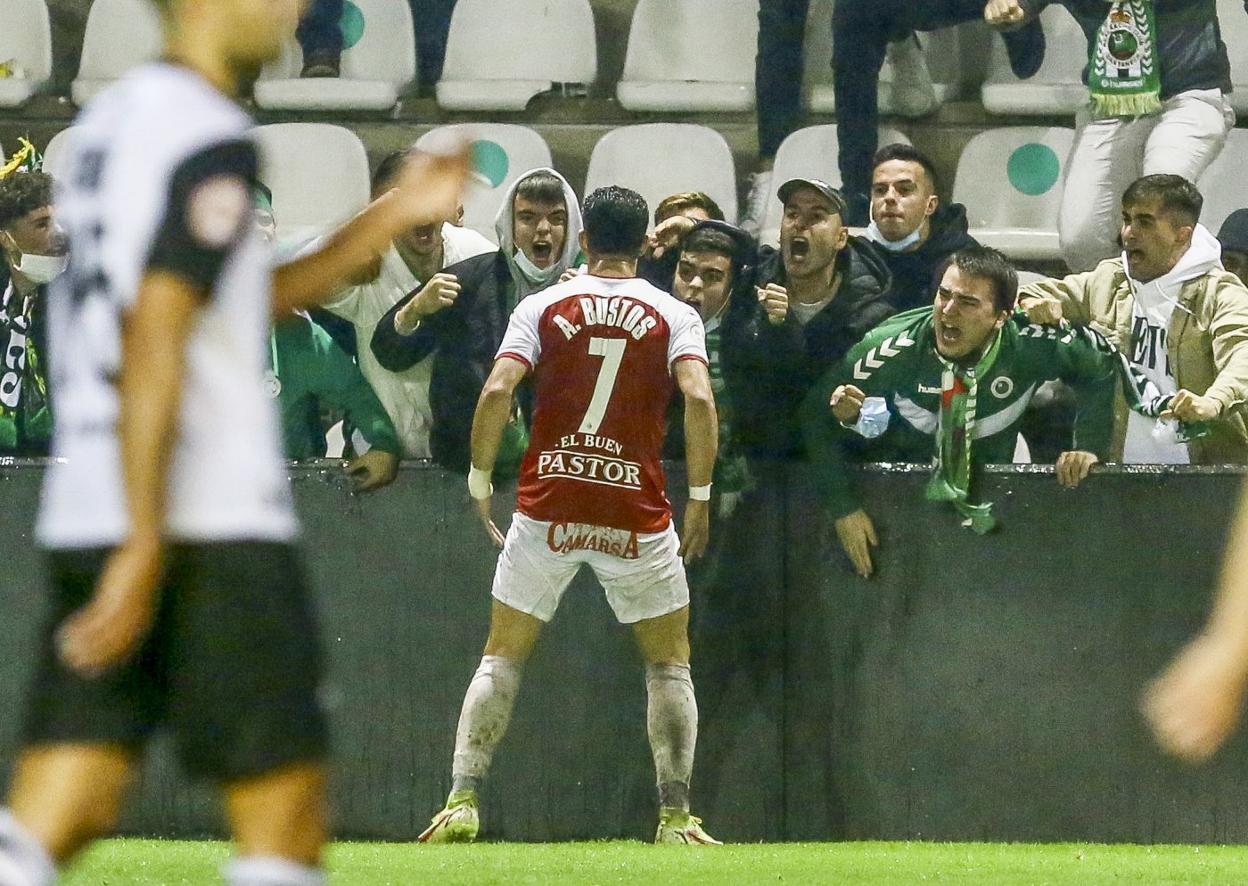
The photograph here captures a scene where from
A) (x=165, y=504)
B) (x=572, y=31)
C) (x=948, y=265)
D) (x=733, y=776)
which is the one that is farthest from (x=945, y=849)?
(x=165, y=504)

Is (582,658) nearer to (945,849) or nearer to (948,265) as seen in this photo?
(945,849)

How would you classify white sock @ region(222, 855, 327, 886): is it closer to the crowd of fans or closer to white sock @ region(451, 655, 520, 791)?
white sock @ region(451, 655, 520, 791)

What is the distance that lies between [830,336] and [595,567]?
1.20m

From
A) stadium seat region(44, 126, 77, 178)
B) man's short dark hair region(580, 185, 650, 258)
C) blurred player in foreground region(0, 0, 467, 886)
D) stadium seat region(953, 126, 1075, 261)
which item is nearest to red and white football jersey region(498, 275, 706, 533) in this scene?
man's short dark hair region(580, 185, 650, 258)

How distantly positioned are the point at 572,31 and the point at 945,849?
4026 mm

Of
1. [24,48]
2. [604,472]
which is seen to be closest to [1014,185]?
[604,472]

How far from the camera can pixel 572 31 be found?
891cm

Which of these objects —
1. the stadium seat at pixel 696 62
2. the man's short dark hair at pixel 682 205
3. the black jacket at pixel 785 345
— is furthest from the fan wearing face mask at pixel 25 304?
the stadium seat at pixel 696 62

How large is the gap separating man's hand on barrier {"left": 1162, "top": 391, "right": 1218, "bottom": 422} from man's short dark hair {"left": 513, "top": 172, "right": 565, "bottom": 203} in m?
2.18

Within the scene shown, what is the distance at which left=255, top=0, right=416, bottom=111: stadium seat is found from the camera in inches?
342

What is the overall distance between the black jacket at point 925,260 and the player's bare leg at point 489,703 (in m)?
1.72

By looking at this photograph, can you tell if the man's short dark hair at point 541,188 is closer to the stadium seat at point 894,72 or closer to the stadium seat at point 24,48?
the stadium seat at point 894,72

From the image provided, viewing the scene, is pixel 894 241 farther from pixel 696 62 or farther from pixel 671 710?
pixel 671 710

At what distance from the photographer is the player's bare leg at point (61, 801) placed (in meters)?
2.46
